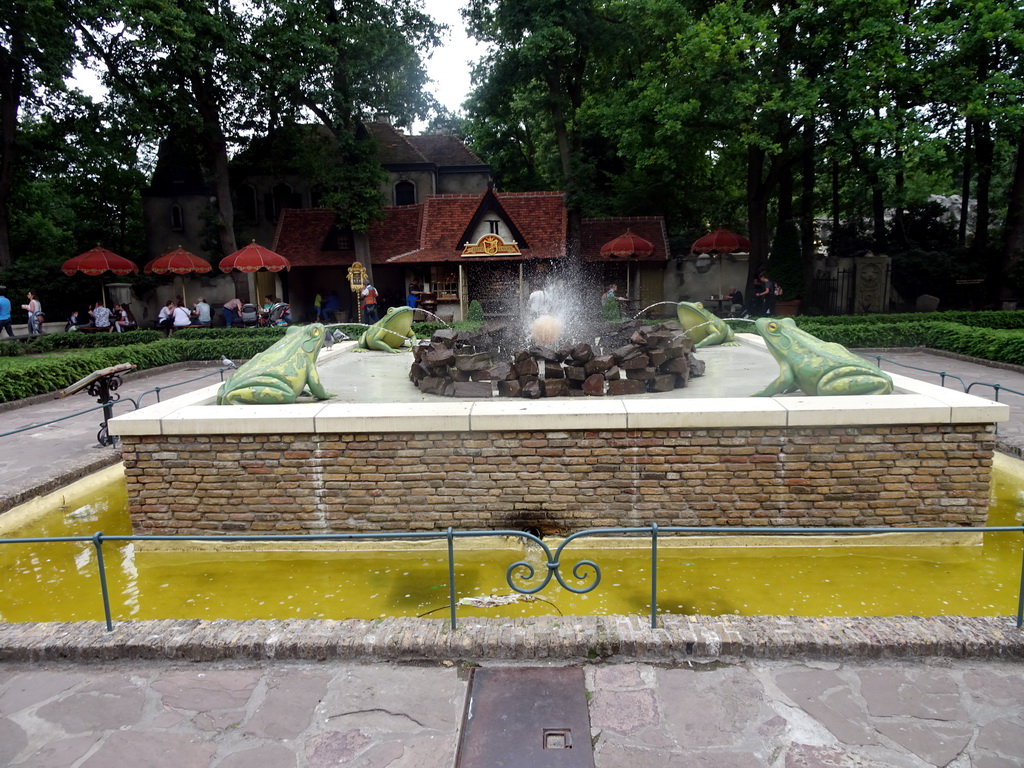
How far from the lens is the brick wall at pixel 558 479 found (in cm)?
653

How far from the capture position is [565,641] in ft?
14.8

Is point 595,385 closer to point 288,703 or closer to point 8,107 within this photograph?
point 288,703

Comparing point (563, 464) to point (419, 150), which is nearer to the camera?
point (563, 464)

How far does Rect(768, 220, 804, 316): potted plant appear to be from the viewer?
85.6 feet

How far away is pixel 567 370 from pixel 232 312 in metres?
20.0

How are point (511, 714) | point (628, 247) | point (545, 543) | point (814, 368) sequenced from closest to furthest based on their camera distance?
point (511, 714) < point (545, 543) < point (814, 368) < point (628, 247)

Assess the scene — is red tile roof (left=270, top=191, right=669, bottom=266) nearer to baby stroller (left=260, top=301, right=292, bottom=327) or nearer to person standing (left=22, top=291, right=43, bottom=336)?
baby stroller (left=260, top=301, right=292, bottom=327)

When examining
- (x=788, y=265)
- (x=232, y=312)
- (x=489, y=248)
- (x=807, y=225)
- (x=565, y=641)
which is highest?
(x=807, y=225)

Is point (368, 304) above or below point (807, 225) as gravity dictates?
below

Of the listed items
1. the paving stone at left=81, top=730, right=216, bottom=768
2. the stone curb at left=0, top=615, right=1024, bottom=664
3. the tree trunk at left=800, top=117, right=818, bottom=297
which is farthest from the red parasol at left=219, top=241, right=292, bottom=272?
the paving stone at left=81, top=730, right=216, bottom=768

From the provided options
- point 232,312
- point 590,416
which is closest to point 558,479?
point 590,416

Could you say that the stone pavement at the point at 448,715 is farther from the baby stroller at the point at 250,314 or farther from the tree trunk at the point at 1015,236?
the tree trunk at the point at 1015,236

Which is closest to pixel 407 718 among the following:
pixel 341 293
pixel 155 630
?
pixel 155 630

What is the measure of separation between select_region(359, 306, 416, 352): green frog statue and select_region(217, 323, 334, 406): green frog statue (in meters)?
3.72
